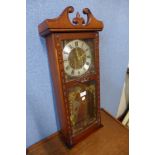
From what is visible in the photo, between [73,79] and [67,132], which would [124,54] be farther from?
[67,132]

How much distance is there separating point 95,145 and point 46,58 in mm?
523

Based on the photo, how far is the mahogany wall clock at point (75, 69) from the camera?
1.85ft

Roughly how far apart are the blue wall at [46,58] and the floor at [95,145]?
0.17 feet

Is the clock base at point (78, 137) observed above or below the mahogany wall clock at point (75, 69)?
below

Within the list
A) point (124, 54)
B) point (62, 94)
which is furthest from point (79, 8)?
point (124, 54)

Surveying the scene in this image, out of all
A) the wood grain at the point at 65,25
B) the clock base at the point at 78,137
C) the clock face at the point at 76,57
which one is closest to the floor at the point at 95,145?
the clock base at the point at 78,137

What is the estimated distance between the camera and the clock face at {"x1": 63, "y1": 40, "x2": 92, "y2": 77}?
62cm

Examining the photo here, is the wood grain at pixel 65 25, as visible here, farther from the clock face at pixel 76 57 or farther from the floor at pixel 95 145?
the floor at pixel 95 145

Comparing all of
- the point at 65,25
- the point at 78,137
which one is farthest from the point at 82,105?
the point at 65,25

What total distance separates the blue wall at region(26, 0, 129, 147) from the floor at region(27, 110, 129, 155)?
0.05m

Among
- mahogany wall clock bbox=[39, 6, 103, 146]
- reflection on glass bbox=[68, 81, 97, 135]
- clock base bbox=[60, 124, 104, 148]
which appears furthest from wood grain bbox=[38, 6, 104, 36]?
clock base bbox=[60, 124, 104, 148]

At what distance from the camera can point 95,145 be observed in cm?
73

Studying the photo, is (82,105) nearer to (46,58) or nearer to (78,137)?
(78,137)
